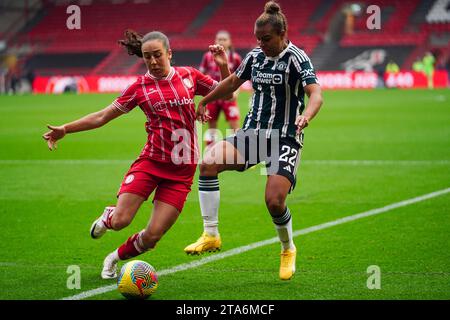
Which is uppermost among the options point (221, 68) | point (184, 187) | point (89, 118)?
point (221, 68)

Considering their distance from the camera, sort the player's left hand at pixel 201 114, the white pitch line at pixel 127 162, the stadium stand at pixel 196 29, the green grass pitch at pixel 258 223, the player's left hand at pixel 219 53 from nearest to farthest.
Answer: the green grass pitch at pixel 258 223 → the player's left hand at pixel 201 114 → the player's left hand at pixel 219 53 → the white pitch line at pixel 127 162 → the stadium stand at pixel 196 29

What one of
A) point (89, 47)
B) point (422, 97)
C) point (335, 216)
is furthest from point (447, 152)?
point (89, 47)

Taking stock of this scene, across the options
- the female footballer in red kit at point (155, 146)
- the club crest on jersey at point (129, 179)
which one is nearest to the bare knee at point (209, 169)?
the female footballer in red kit at point (155, 146)

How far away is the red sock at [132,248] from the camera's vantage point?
7.53 metres

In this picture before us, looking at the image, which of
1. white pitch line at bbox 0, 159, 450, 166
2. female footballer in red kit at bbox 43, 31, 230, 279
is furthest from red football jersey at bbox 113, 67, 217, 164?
white pitch line at bbox 0, 159, 450, 166

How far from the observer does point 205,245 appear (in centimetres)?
790

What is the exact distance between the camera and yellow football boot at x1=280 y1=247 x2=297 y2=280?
7.48 meters

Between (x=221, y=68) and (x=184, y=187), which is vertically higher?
(x=221, y=68)

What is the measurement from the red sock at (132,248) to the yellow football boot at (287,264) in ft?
4.02

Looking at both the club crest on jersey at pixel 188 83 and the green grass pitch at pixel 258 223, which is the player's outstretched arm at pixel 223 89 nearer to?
the club crest on jersey at pixel 188 83

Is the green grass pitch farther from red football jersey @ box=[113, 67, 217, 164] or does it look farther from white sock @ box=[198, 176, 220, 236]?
red football jersey @ box=[113, 67, 217, 164]

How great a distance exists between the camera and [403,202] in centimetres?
1184
